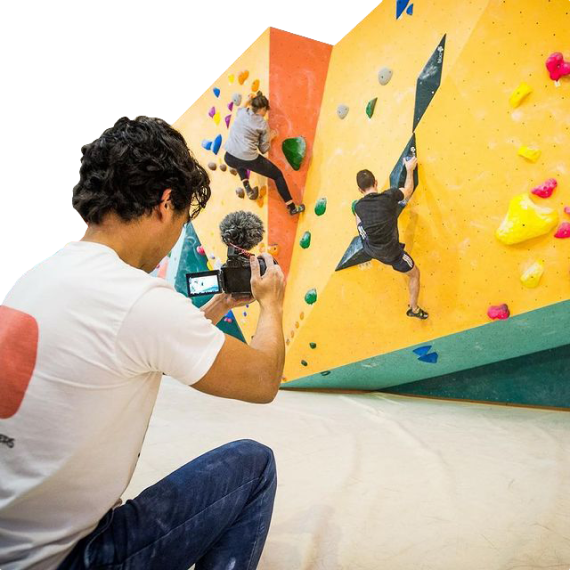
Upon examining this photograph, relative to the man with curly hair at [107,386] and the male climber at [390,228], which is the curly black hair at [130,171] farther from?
the male climber at [390,228]

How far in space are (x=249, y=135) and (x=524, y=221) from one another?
2.15 meters

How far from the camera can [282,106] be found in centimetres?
385

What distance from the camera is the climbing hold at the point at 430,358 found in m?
3.03

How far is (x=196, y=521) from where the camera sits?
2.97ft

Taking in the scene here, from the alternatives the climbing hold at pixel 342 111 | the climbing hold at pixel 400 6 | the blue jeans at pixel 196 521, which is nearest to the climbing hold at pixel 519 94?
the climbing hold at pixel 400 6

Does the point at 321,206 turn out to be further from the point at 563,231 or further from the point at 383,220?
the point at 563,231

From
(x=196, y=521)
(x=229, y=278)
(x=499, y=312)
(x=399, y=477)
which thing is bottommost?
(x=399, y=477)

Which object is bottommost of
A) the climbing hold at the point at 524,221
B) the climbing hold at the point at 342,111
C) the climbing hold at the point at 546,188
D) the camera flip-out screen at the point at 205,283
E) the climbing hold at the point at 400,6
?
the camera flip-out screen at the point at 205,283

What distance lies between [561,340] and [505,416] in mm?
550

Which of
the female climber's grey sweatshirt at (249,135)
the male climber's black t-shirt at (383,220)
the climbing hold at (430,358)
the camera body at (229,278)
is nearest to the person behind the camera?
the camera body at (229,278)

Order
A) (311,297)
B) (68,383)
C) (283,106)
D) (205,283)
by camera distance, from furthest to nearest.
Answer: (283,106) < (311,297) < (205,283) < (68,383)

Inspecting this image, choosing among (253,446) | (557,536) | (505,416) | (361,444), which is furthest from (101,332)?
(505,416)

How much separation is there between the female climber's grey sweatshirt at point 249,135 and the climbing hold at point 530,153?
1950 millimetres

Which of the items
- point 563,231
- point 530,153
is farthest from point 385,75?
point 563,231
